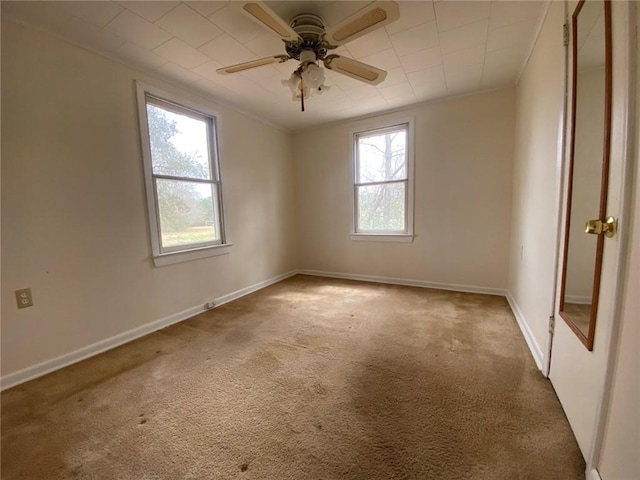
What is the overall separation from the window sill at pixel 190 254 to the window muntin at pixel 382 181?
2001 millimetres

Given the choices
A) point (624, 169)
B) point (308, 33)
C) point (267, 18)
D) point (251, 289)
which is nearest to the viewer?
point (624, 169)

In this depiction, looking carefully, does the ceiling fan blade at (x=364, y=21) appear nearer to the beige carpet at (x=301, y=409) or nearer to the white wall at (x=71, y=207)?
the white wall at (x=71, y=207)

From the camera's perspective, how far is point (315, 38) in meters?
1.81

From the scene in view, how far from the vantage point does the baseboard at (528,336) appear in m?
1.77

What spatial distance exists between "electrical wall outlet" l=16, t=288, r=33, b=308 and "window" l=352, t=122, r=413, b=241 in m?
3.45

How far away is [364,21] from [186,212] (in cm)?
241

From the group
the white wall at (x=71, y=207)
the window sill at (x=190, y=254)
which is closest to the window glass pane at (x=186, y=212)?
the window sill at (x=190, y=254)

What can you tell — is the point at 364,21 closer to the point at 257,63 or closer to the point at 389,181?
the point at 257,63

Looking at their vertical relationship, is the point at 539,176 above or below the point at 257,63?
below

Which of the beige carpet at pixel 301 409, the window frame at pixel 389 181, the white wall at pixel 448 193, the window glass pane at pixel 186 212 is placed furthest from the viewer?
the window frame at pixel 389 181

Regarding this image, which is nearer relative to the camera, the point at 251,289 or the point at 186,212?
the point at 186,212

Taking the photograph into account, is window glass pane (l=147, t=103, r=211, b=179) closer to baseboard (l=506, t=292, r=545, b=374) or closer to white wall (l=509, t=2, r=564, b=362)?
white wall (l=509, t=2, r=564, b=362)

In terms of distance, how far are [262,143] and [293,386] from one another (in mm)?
3250

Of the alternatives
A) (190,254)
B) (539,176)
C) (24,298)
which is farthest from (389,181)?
(24,298)
